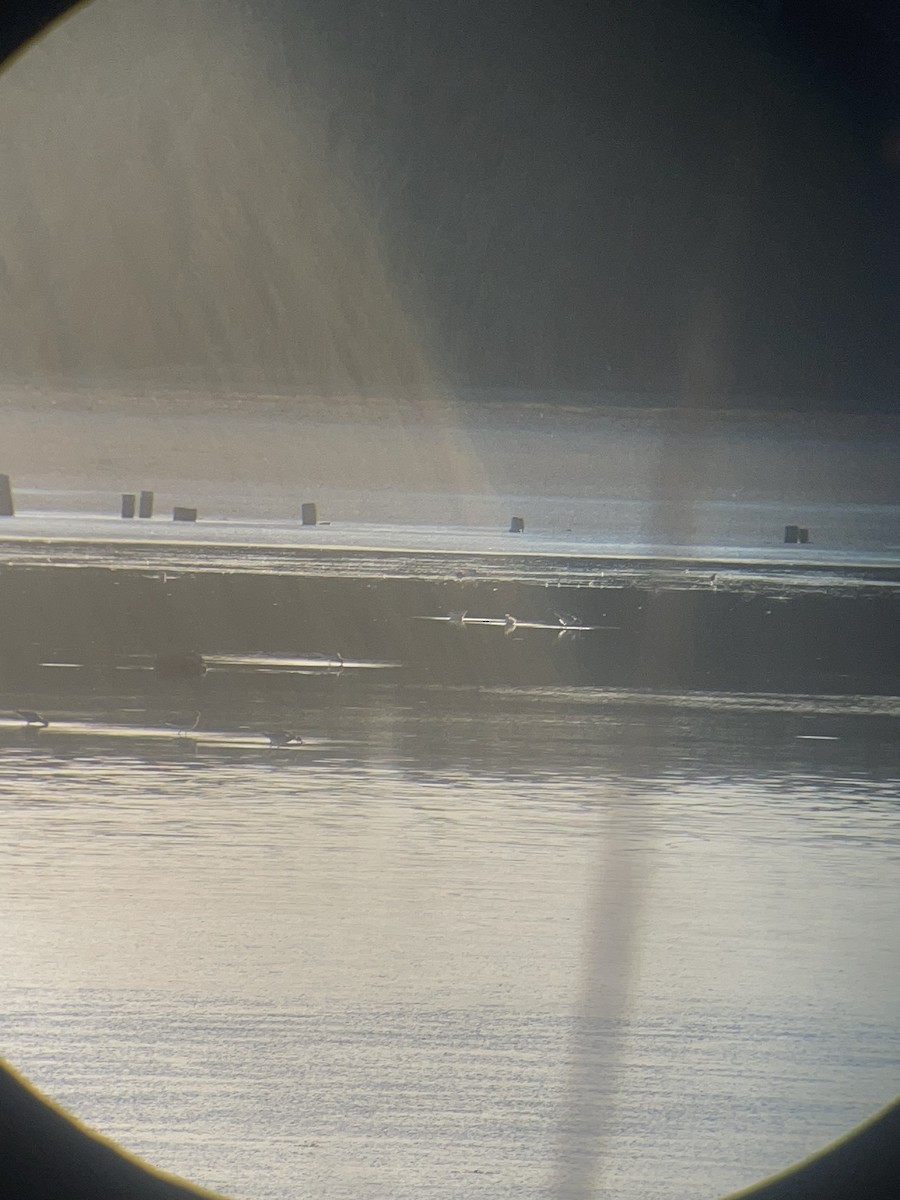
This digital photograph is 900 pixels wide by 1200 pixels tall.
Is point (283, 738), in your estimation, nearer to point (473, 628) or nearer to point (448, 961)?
point (448, 961)

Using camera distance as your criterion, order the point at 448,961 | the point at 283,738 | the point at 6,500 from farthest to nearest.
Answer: the point at 6,500
the point at 283,738
the point at 448,961

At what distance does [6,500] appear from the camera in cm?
2088

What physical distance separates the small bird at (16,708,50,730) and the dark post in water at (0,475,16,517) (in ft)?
47.4

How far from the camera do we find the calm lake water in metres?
2.64

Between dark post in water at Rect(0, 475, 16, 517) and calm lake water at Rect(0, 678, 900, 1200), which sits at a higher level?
dark post in water at Rect(0, 475, 16, 517)

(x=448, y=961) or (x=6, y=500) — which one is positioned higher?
(x=6, y=500)

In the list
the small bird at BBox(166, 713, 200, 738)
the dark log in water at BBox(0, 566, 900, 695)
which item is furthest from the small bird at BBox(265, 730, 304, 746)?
the dark log in water at BBox(0, 566, 900, 695)

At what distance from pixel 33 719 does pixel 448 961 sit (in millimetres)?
3088

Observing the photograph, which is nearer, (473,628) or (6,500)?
(473,628)

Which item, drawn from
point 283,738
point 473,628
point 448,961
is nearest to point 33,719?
point 283,738

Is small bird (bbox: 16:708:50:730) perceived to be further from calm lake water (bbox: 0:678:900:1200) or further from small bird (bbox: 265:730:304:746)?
small bird (bbox: 265:730:304:746)

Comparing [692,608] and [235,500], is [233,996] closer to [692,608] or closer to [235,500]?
[692,608]

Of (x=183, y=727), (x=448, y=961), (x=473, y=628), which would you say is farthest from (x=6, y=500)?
(x=448, y=961)

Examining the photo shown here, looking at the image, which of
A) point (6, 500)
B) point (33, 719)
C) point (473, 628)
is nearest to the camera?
point (33, 719)
